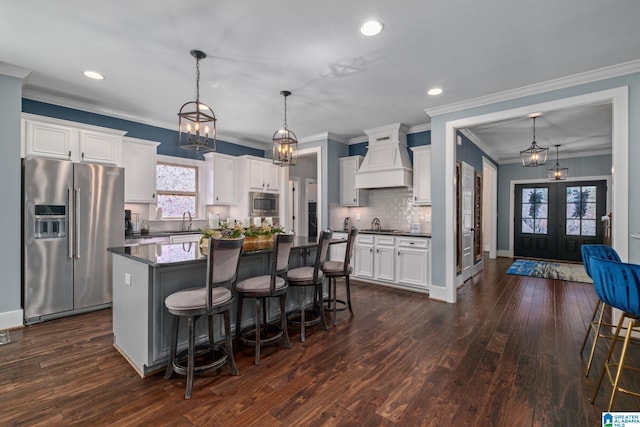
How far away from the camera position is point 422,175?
16.7ft

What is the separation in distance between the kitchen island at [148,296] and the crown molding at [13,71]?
92.7 inches

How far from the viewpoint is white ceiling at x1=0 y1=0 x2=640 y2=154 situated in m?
2.29

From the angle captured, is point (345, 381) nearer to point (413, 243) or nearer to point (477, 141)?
point (413, 243)

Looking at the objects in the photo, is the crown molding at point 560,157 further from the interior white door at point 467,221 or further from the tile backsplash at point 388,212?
the tile backsplash at point 388,212

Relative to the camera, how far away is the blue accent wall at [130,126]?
399cm

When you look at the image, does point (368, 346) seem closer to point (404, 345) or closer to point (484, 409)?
point (404, 345)

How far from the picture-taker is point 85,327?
129 inches

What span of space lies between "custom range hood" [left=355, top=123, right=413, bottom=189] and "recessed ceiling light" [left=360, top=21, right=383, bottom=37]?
2788 millimetres


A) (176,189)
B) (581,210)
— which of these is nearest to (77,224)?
(176,189)

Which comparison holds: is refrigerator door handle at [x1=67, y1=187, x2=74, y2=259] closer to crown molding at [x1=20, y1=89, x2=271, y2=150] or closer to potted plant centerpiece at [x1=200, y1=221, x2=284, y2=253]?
crown molding at [x1=20, y1=89, x2=271, y2=150]

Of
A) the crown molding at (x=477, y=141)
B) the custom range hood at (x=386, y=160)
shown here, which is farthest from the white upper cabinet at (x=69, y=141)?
the crown molding at (x=477, y=141)

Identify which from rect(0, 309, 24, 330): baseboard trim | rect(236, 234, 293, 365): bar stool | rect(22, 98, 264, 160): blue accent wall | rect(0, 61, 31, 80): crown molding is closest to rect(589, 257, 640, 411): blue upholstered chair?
rect(236, 234, 293, 365): bar stool
